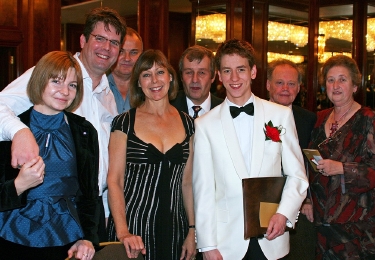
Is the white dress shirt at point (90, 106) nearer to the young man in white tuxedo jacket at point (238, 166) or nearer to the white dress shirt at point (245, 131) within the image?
the young man in white tuxedo jacket at point (238, 166)

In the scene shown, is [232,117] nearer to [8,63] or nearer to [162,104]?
[162,104]

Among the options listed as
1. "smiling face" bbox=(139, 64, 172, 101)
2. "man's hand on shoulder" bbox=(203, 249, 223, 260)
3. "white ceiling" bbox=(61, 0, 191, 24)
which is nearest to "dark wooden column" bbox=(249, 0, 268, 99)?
"white ceiling" bbox=(61, 0, 191, 24)

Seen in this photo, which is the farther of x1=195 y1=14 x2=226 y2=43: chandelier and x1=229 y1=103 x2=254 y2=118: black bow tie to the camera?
x1=195 y1=14 x2=226 y2=43: chandelier

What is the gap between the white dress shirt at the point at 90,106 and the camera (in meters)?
2.51

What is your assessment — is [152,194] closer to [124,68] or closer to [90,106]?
[90,106]

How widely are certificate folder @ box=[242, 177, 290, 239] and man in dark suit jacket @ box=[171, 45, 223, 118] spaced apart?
1319mm

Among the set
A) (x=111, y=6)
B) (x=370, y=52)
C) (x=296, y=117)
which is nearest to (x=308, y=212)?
(x=296, y=117)

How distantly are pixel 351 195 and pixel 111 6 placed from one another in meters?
4.78

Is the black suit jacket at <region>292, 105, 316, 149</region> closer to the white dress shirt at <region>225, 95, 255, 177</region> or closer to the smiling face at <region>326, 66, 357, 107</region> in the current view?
the smiling face at <region>326, 66, 357, 107</region>

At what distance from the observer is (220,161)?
273 centimetres

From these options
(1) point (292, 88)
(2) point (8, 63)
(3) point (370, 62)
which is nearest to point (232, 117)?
(1) point (292, 88)

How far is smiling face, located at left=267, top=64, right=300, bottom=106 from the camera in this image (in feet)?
12.5

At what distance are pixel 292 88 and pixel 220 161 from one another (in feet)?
4.44

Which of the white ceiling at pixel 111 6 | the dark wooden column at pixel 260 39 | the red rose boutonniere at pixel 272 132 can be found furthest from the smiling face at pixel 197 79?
the dark wooden column at pixel 260 39
